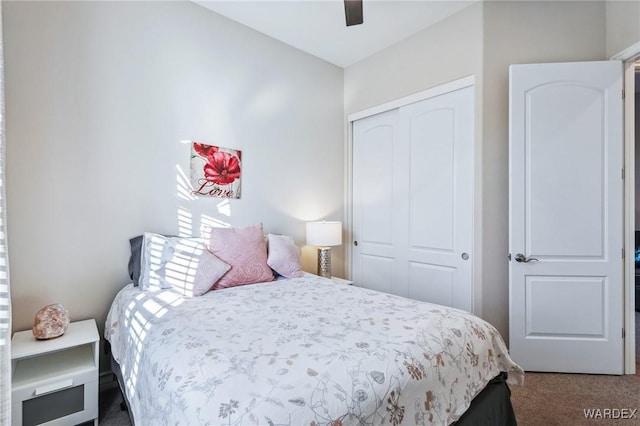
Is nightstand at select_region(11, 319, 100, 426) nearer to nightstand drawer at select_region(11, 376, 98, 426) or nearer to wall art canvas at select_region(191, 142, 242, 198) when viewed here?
nightstand drawer at select_region(11, 376, 98, 426)

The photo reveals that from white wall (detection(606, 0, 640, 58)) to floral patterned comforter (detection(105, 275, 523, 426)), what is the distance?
233 cm

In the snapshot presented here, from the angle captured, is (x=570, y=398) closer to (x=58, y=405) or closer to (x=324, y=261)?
(x=324, y=261)

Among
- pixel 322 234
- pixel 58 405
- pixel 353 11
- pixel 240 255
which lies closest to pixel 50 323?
pixel 58 405

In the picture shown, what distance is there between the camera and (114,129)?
84.9 inches

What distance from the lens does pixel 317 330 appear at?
1.36 m

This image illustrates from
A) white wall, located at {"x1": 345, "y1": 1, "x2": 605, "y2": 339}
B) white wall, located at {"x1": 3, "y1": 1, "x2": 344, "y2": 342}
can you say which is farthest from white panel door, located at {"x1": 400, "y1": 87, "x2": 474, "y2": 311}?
white wall, located at {"x1": 3, "y1": 1, "x2": 344, "y2": 342}

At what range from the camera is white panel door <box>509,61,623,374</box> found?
2.29m

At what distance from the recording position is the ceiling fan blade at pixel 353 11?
1.98m

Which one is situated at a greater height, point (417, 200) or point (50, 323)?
point (417, 200)

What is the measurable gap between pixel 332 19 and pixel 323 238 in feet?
6.41

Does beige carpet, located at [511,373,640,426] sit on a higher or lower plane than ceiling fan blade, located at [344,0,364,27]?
lower

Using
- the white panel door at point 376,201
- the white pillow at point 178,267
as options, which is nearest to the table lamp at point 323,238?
the white panel door at point 376,201

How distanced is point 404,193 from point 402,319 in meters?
1.82

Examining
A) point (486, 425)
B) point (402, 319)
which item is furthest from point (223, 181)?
point (486, 425)
